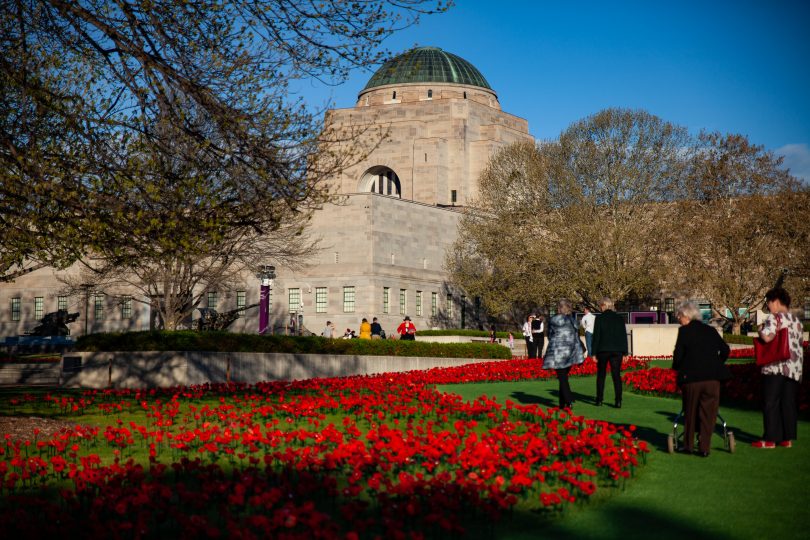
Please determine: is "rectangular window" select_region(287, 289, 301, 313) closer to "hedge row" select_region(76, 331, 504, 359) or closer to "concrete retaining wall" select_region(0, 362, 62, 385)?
"hedge row" select_region(76, 331, 504, 359)

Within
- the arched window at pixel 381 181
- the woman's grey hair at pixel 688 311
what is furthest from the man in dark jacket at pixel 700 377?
the arched window at pixel 381 181

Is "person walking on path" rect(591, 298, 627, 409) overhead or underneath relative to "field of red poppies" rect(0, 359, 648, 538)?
overhead

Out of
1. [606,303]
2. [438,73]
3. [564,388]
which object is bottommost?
[564,388]

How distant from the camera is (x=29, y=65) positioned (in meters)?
14.9

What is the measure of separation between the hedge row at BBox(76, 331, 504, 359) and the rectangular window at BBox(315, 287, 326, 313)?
27214 millimetres

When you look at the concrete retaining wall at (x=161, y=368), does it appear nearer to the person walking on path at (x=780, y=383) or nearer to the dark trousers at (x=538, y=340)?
the dark trousers at (x=538, y=340)

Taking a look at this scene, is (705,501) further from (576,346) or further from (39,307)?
(39,307)

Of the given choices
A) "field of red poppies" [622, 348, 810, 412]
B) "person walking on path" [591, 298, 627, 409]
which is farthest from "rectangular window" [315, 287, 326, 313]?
"person walking on path" [591, 298, 627, 409]

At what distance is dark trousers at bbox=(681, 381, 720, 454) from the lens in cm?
1041

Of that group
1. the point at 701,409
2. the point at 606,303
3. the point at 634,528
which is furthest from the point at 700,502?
the point at 606,303

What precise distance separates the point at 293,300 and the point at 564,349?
4567 cm

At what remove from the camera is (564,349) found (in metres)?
14.6

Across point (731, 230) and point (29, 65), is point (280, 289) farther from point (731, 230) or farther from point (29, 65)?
point (29, 65)

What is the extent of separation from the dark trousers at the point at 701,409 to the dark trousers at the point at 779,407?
0.63 meters
